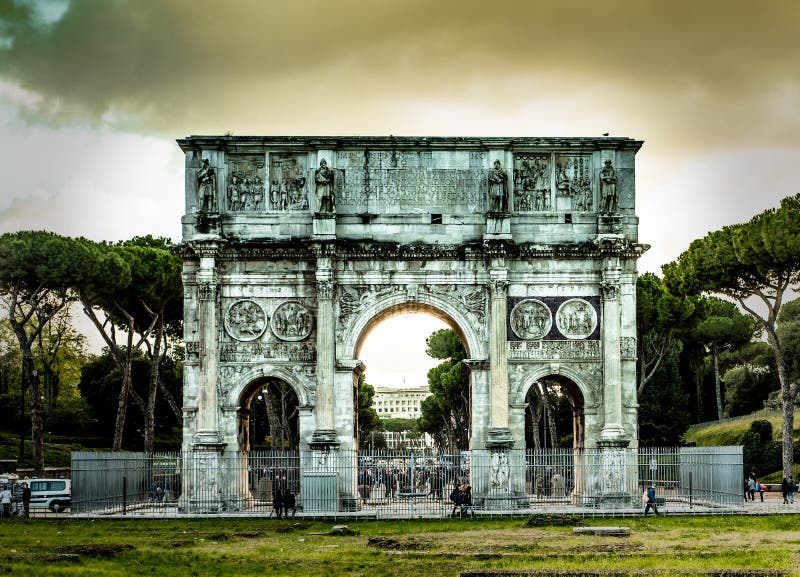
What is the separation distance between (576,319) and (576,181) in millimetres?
4345

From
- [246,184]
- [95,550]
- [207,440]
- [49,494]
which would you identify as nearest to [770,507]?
[207,440]

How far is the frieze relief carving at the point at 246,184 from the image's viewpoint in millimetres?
32250

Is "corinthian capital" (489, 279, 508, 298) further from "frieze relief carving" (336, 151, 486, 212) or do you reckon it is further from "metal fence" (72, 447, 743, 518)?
"metal fence" (72, 447, 743, 518)

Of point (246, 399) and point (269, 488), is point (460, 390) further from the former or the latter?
point (246, 399)

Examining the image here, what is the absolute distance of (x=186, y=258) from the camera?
1260 inches

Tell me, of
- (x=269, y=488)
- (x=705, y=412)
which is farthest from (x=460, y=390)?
(x=269, y=488)

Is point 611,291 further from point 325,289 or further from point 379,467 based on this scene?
point 379,467

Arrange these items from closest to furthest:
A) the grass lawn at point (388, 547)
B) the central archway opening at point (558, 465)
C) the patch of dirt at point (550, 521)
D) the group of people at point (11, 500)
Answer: the grass lawn at point (388, 547) < the patch of dirt at point (550, 521) < the group of people at point (11, 500) < the central archway opening at point (558, 465)

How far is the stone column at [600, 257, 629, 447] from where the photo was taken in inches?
1220

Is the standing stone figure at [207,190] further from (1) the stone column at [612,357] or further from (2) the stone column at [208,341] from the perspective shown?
(1) the stone column at [612,357]

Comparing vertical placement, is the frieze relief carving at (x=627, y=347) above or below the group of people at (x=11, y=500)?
above

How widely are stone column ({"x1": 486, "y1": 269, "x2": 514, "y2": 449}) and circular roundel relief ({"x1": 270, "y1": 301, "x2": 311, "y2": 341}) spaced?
5.68 metres

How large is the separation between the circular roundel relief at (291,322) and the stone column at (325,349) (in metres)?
0.69

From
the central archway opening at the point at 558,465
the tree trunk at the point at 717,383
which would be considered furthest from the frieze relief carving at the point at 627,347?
the tree trunk at the point at 717,383
